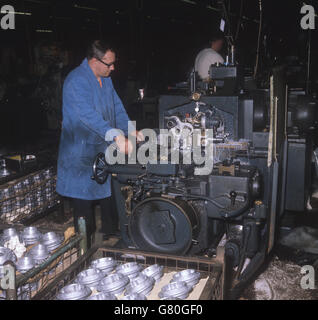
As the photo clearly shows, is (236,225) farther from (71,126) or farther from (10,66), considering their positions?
(10,66)

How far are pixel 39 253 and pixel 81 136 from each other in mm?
1290

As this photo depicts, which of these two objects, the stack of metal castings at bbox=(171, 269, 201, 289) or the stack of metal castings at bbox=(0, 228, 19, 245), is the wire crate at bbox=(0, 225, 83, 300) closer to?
the stack of metal castings at bbox=(0, 228, 19, 245)

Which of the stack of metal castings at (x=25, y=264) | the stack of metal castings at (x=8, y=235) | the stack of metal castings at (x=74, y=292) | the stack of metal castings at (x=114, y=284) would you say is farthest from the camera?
the stack of metal castings at (x=8, y=235)

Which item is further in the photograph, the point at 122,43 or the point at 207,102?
the point at 122,43

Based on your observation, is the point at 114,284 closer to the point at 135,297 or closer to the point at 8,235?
the point at 135,297

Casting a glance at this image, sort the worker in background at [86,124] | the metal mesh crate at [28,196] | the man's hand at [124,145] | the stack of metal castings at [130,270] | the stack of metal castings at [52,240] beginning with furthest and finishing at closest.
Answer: the metal mesh crate at [28,196] < the worker in background at [86,124] < the man's hand at [124,145] < the stack of metal castings at [52,240] < the stack of metal castings at [130,270]

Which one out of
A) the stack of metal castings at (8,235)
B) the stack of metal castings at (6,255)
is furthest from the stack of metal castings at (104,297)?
the stack of metal castings at (8,235)

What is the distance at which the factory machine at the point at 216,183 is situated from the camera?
2545 mm

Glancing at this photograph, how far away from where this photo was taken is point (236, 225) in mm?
3043

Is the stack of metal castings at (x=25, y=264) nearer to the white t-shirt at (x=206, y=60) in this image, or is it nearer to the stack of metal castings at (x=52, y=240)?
the stack of metal castings at (x=52, y=240)

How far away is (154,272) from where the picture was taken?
6.35ft

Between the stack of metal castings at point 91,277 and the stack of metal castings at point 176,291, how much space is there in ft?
1.03
